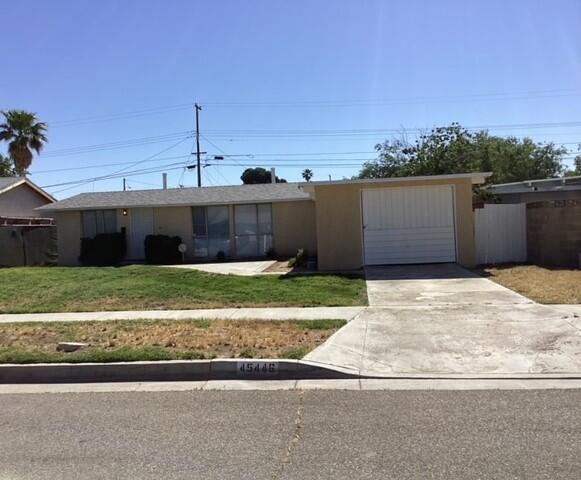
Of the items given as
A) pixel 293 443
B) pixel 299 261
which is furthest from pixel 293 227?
pixel 293 443

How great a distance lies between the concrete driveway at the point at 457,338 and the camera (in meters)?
6.75

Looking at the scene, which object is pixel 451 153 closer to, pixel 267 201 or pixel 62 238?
pixel 267 201

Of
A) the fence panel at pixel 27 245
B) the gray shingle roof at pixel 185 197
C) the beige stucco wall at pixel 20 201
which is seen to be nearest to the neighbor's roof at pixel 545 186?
the gray shingle roof at pixel 185 197

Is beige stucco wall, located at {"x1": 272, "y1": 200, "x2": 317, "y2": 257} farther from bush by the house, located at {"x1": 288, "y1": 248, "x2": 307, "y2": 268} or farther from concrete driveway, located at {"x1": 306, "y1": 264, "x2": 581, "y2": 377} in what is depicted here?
concrete driveway, located at {"x1": 306, "y1": 264, "x2": 581, "y2": 377}

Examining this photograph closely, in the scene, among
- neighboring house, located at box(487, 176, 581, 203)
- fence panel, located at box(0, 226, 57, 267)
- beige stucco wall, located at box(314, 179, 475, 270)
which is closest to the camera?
beige stucco wall, located at box(314, 179, 475, 270)

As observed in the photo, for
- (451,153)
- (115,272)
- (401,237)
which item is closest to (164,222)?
(115,272)

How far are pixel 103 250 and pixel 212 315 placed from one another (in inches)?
578

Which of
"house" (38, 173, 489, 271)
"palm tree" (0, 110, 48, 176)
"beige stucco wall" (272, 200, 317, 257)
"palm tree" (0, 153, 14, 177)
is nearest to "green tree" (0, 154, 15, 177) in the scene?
"palm tree" (0, 153, 14, 177)

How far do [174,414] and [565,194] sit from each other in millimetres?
24402

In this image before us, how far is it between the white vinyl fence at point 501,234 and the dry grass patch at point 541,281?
4.10 feet

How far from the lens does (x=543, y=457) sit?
417 centimetres

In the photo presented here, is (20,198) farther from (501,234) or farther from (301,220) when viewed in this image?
(501,234)

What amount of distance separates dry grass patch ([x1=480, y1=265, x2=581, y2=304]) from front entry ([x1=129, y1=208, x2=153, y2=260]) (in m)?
14.5

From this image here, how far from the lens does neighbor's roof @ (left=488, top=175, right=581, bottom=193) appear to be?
25594 millimetres
